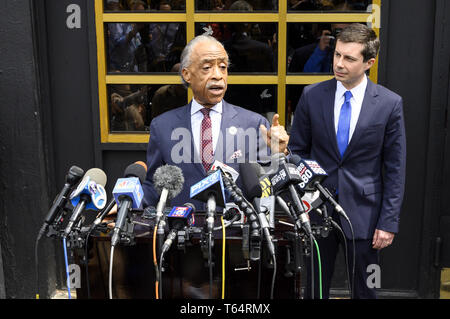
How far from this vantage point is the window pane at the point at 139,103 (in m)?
4.28

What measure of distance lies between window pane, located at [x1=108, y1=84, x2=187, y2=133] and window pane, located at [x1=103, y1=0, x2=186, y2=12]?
0.67 meters

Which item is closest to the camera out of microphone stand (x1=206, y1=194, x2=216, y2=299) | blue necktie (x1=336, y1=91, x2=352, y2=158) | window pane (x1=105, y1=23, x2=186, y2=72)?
microphone stand (x1=206, y1=194, x2=216, y2=299)

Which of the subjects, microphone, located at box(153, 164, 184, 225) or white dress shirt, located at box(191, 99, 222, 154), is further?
white dress shirt, located at box(191, 99, 222, 154)

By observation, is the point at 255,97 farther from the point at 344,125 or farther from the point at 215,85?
the point at 215,85

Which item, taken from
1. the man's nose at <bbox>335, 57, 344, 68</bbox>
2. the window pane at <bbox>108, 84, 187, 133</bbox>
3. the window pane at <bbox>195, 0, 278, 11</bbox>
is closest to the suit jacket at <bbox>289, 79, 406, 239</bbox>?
the man's nose at <bbox>335, 57, 344, 68</bbox>

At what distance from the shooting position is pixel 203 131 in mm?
3051

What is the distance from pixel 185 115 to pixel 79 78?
5.36ft

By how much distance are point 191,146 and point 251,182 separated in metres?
0.94

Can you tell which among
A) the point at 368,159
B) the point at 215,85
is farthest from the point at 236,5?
the point at 368,159

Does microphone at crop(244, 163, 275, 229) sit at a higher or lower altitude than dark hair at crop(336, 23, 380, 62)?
lower

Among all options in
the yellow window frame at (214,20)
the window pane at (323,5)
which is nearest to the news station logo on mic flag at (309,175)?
the yellow window frame at (214,20)

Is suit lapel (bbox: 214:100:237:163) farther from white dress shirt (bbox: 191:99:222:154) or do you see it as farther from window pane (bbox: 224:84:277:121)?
window pane (bbox: 224:84:277:121)

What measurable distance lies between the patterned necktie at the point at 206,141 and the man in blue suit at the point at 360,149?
0.76 meters

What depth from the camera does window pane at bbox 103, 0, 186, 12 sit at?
4.14 meters
